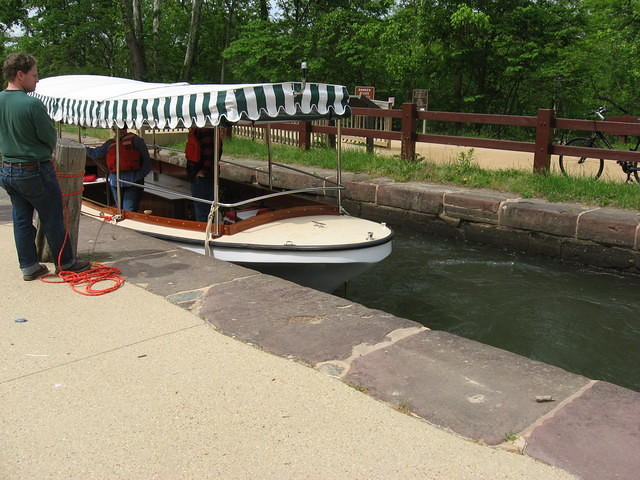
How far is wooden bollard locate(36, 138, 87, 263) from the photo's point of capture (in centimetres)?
607

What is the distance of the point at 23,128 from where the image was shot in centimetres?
534

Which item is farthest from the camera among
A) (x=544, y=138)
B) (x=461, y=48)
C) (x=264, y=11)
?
(x=264, y=11)

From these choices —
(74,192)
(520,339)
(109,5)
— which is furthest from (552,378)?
(109,5)

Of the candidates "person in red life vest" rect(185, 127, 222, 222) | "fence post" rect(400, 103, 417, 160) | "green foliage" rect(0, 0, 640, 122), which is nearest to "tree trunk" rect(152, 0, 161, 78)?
"green foliage" rect(0, 0, 640, 122)

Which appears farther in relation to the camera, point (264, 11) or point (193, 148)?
point (264, 11)

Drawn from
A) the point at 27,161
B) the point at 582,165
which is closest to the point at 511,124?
the point at 582,165

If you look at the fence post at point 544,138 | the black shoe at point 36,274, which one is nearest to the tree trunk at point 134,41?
the fence post at point 544,138

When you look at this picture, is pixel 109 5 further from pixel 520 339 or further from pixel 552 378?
pixel 552 378

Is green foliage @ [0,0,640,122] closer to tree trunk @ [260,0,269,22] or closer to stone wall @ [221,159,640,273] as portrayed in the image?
tree trunk @ [260,0,269,22]

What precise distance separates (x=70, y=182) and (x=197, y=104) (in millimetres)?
1402

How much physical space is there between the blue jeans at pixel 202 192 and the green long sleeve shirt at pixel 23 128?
2.67 meters

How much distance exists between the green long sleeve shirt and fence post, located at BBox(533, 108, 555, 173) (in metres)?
8.02

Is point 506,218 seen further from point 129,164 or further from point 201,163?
point 129,164

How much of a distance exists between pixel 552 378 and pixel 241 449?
6.30ft
